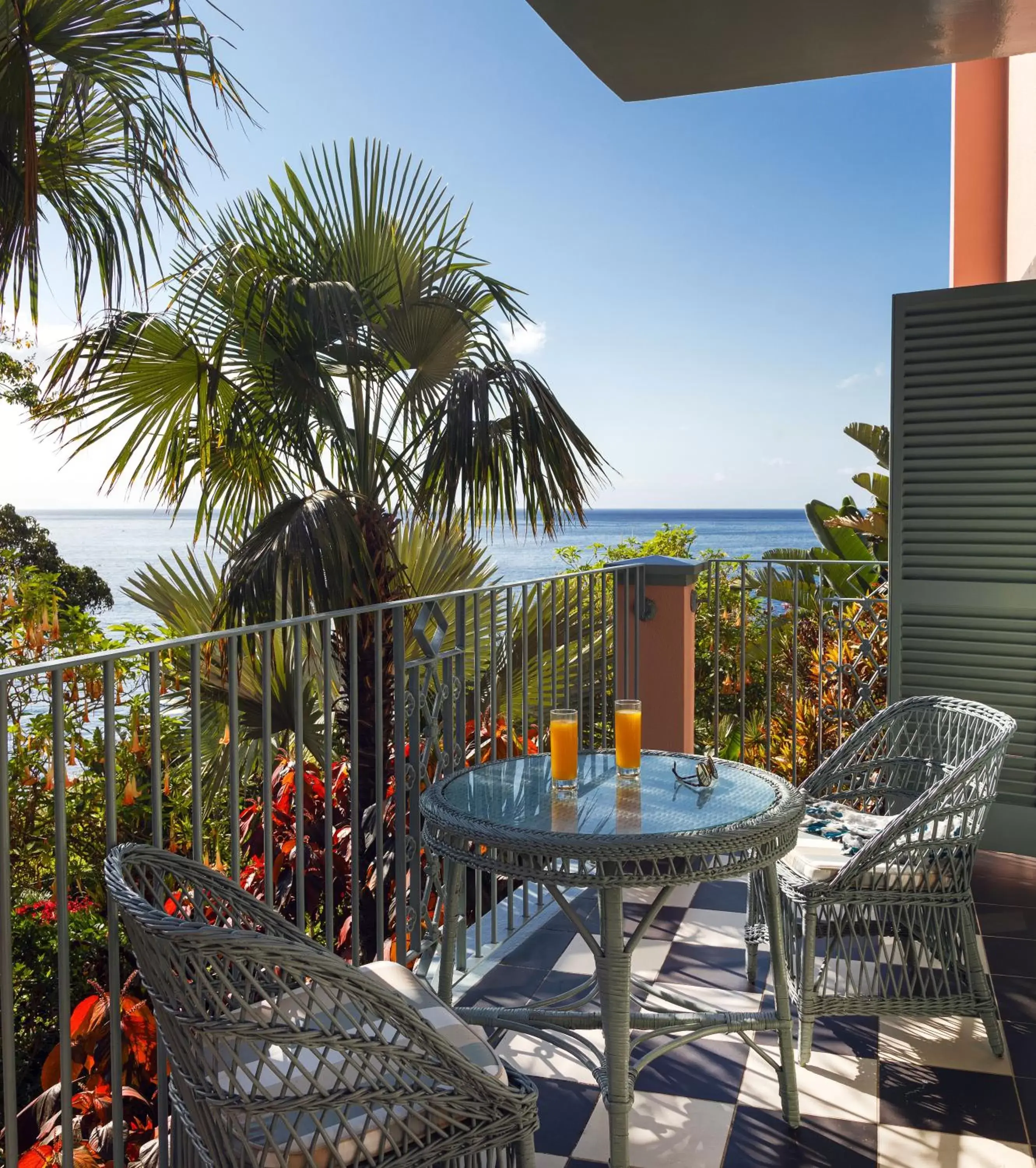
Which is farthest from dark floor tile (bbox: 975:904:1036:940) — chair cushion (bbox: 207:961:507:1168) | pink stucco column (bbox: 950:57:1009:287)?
pink stucco column (bbox: 950:57:1009:287)

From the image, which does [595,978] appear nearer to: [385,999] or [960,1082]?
[960,1082]

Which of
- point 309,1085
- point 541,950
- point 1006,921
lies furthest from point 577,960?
point 309,1085

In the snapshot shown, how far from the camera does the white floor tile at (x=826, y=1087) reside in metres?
2.24

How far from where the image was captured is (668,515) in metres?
41.2

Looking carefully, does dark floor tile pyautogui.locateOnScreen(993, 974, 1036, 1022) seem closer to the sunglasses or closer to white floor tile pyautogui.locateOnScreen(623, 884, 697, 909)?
white floor tile pyautogui.locateOnScreen(623, 884, 697, 909)

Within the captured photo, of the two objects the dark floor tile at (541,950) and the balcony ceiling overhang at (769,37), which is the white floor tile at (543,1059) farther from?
the balcony ceiling overhang at (769,37)

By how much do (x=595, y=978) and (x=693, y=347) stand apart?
117 feet

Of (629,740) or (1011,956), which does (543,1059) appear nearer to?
(629,740)

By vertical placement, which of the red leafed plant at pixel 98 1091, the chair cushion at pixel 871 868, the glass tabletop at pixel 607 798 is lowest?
the red leafed plant at pixel 98 1091

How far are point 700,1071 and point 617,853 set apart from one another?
37.0 inches

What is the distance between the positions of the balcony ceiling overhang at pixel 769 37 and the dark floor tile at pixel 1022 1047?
274 centimetres

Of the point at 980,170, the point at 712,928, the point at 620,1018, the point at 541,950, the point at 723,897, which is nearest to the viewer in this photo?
the point at 620,1018

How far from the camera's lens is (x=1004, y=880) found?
3.69 meters

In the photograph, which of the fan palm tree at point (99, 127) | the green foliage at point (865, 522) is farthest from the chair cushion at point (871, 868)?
the green foliage at point (865, 522)
